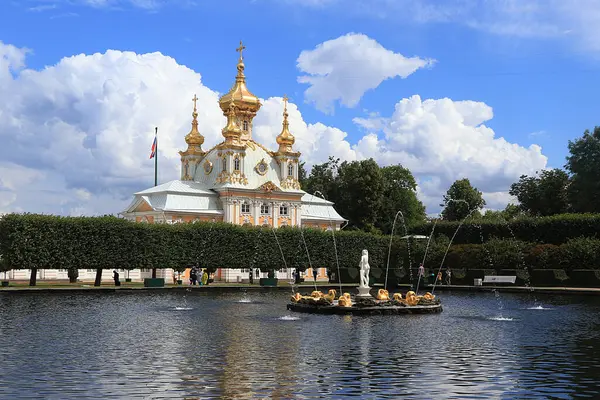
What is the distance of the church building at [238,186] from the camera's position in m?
87.8

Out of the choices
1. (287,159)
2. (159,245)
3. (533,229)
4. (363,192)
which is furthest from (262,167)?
(533,229)

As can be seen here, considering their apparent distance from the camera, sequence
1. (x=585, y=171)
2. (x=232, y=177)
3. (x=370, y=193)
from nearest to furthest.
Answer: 1. (x=585, y=171)
2. (x=232, y=177)
3. (x=370, y=193)

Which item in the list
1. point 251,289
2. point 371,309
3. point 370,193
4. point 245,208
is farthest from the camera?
point 370,193

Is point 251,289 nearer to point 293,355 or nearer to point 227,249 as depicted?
point 227,249

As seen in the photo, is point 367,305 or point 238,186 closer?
point 367,305

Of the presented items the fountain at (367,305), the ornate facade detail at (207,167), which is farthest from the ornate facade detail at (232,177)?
the fountain at (367,305)

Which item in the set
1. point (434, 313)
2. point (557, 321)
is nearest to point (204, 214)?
point (434, 313)

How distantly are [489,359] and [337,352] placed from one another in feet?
13.1

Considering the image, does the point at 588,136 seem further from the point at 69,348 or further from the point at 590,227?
the point at 69,348

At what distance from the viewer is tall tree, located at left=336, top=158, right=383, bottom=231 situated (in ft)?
347

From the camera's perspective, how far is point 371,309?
110ft

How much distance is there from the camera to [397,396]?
1410cm

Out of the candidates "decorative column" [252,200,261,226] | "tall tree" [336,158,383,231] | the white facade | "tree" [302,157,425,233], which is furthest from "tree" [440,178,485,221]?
"decorative column" [252,200,261,226]

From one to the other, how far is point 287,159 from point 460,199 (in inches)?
1493
